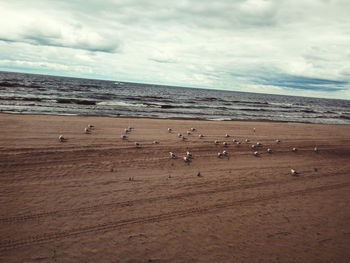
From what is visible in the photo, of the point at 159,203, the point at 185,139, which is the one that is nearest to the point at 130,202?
the point at 159,203

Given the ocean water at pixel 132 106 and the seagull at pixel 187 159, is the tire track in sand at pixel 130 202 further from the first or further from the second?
the ocean water at pixel 132 106

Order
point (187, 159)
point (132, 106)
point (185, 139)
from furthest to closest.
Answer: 1. point (132, 106)
2. point (185, 139)
3. point (187, 159)

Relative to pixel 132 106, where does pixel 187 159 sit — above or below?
below

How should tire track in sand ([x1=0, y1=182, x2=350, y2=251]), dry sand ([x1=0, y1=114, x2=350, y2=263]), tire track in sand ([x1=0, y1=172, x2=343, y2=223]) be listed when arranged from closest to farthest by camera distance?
Result: tire track in sand ([x1=0, y1=182, x2=350, y2=251]), dry sand ([x1=0, y1=114, x2=350, y2=263]), tire track in sand ([x1=0, y1=172, x2=343, y2=223])

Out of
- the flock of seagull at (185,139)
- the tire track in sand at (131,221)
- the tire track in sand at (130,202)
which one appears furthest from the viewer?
the flock of seagull at (185,139)

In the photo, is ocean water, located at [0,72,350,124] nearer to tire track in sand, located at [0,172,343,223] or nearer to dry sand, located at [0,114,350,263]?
dry sand, located at [0,114,350,263]

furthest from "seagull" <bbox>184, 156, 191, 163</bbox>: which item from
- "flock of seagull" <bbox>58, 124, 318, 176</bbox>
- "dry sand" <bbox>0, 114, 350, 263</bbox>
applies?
"dry sand" <bbox>0, 114, 350, 263</bbox>

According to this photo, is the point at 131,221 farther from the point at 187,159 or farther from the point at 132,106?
the point at 132,106

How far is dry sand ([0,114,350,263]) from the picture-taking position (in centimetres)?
623

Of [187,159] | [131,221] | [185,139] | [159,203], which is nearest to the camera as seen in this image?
[131,221]

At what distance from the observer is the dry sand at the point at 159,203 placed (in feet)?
20.5

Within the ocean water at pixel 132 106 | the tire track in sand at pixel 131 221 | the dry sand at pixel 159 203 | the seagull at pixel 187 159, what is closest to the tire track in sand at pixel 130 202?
the dry sand at pixel 159 203

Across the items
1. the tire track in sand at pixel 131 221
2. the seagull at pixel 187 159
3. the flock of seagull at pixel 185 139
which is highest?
the flock of seagull at pixel 185 139

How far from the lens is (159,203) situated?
8297 mm
